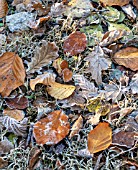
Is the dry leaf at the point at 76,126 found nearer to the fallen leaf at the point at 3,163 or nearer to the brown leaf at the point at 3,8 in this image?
the fallen leaf at the point at 3,163

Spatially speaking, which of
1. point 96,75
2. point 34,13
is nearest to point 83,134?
point 96,75

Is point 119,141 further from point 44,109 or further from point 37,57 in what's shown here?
point 37,57

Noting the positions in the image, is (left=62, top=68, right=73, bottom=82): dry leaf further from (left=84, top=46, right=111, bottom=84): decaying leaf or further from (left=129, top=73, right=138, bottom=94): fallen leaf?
(left=129, top=73, right=138, bottom=94): fallen leaf

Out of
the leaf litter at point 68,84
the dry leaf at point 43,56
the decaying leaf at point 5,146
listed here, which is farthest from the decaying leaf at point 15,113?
the dry leaf at point 43,56

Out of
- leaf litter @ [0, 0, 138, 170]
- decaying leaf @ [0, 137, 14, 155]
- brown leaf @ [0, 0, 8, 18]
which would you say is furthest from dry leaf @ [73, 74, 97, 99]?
brown leaf @ [0, 0, 8, 18]

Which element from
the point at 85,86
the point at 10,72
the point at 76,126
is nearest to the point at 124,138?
the point at 76,126

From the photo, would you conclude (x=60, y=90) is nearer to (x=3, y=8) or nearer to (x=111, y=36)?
(x=111, y=36)
